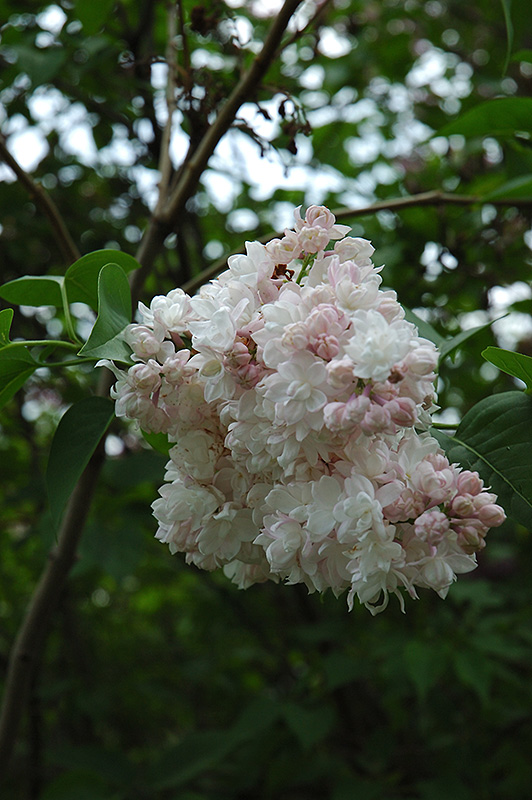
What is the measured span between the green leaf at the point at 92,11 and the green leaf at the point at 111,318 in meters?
0.98

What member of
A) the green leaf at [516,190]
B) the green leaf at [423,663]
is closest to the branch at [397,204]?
the green leaf at [516,190]

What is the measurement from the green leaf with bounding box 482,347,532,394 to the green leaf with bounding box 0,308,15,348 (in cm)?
49

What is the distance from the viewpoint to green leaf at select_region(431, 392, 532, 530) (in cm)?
69

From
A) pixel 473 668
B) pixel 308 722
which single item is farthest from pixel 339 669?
pixel 473 668

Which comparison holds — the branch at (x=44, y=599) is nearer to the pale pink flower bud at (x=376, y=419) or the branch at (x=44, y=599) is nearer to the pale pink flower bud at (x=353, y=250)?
the pale pink flower bud at (x=353, y=250)

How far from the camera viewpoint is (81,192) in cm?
238

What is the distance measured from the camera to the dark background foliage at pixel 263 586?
1.60 metres

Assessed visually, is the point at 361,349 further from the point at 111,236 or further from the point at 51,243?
the point at 51,243

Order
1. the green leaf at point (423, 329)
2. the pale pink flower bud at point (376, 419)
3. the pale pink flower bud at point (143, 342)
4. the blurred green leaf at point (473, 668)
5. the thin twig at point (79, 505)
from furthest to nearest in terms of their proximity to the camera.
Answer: the blurred green leaf at point (473, 668)
the thin twig at point (79, 505)
the green leaf at point (423, 329)
the pale pink flower bud at point (143, 342)
the pale pink flower bud at point (376, 419)

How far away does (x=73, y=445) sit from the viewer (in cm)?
77

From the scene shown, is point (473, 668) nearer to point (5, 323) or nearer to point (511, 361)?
point (511, 361)

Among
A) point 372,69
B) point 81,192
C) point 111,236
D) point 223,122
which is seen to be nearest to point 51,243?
point 111,236

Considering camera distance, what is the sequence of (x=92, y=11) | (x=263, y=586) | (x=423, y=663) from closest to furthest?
1. (x=92, y=11)
2. (x=423, y=663)
3. (x=263, y=586)

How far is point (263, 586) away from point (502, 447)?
152cm
